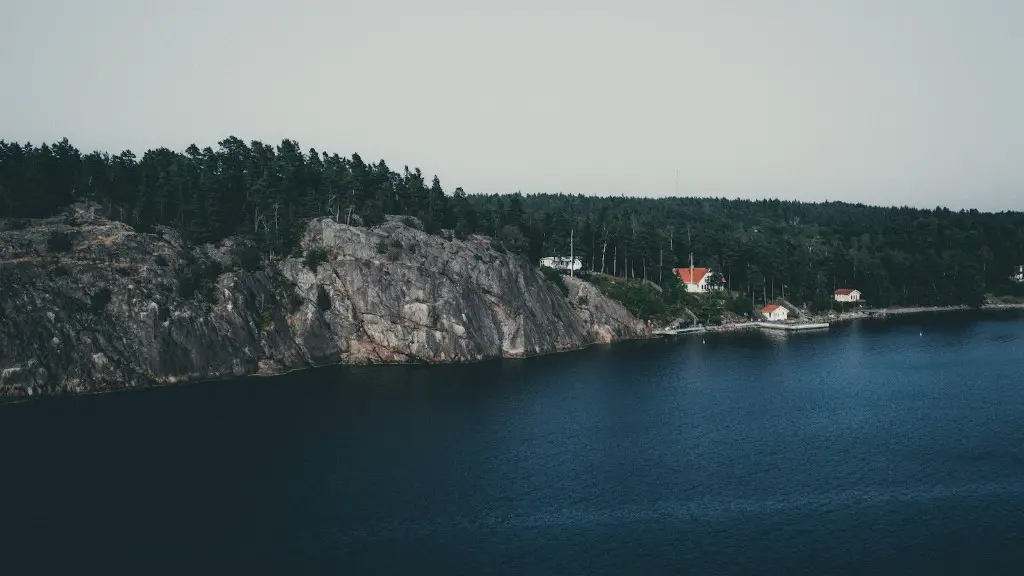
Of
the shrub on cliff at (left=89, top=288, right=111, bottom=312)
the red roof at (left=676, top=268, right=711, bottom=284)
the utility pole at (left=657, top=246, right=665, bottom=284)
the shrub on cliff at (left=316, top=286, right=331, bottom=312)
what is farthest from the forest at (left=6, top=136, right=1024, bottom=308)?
the shrub on cliff at (left=89, top=288, right=111, bottom=312)

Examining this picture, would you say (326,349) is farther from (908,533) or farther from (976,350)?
(976,350)

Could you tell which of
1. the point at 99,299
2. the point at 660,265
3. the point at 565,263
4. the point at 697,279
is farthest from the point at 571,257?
the point at 99,299

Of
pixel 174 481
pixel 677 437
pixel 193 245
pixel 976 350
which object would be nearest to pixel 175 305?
pixel 193 245

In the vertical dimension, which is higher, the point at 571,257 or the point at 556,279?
the point at 571,257

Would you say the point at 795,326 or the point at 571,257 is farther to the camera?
the point at 795,326

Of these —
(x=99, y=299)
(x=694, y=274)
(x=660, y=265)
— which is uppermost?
(x=660, y=265)

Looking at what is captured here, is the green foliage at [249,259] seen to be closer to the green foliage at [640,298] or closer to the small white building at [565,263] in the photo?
the small white building at [565,263]

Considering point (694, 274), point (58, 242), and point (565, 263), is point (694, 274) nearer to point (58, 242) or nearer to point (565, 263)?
point (565, 263)
